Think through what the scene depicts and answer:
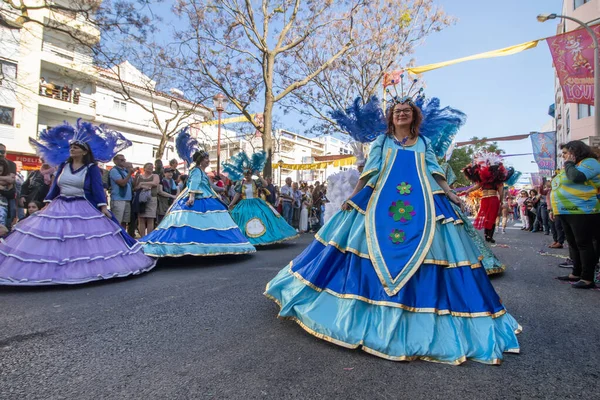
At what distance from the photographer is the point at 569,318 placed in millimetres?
3240

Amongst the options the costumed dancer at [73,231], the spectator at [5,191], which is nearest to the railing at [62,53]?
the spectator at [5,191]

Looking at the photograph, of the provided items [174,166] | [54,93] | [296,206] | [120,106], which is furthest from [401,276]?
[120,106]

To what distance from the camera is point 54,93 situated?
73.0ft

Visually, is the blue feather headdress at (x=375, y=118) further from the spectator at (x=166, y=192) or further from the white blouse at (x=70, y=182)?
the spectator at (x=166, y=192)

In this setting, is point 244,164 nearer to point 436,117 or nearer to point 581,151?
point 436,117

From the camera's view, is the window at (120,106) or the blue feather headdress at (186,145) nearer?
the blue feather headdress at (186,145)

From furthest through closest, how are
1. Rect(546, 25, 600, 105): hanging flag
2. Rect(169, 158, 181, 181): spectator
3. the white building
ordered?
the white building → Rect(546, 25, 600, 105): hanging flag → Rect(169, 158, 181, 181): spectator

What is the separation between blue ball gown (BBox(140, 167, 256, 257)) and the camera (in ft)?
18.5

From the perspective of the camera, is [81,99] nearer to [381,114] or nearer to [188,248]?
[188,248]

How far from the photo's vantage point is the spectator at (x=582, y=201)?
4.26 metres

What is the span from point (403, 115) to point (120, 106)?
2804 cm

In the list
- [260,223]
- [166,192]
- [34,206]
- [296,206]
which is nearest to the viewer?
[34,206]

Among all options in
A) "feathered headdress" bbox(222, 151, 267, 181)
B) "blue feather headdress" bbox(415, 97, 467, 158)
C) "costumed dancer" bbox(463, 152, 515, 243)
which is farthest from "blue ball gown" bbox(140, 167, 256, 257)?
"costumed dancer" bbox(463, 152, 515, 243)

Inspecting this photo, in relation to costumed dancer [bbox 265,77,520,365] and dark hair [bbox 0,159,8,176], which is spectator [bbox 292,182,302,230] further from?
costumed dancer [bbox 265,77,520,365]
